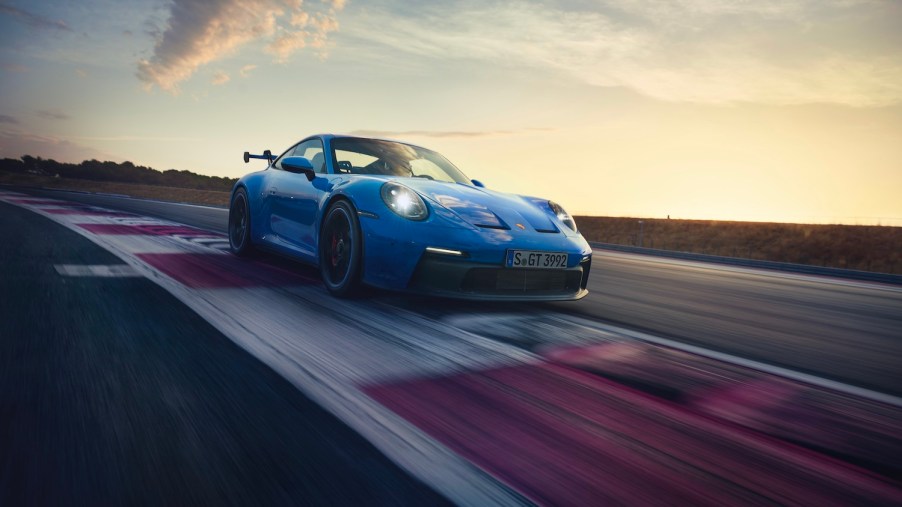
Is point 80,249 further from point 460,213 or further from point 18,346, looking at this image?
point 460,213

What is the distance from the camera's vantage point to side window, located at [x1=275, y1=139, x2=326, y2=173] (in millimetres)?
5051

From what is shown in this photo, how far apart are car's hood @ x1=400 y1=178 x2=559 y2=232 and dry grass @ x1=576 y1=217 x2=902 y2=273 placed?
20726 mm

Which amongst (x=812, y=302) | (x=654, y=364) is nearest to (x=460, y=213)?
(x=654, y=364)

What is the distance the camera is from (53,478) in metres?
1.39

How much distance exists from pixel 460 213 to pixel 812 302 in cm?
389

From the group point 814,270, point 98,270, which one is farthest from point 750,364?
point 814,270

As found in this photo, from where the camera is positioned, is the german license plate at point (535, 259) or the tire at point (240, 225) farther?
the tire at point (240, 225)

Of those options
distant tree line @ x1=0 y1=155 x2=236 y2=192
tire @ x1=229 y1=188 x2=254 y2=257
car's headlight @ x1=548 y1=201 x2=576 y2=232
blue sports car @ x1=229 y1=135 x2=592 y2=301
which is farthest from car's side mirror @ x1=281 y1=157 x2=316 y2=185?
distant tree line @ x1=0 y1=155 x2=236 y2=192

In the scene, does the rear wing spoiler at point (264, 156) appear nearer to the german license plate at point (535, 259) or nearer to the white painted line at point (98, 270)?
the white painted line at point (98, 270)

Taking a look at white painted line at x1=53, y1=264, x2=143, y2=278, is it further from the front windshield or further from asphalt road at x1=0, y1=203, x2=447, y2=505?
the front windshield

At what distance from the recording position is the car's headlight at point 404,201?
12.3ft

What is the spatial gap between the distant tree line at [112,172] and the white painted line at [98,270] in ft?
249

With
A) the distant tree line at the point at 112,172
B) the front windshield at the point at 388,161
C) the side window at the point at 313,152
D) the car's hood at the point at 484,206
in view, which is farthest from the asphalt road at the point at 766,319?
the distant tree line at the point at 112,172

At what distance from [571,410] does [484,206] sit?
2.18m
